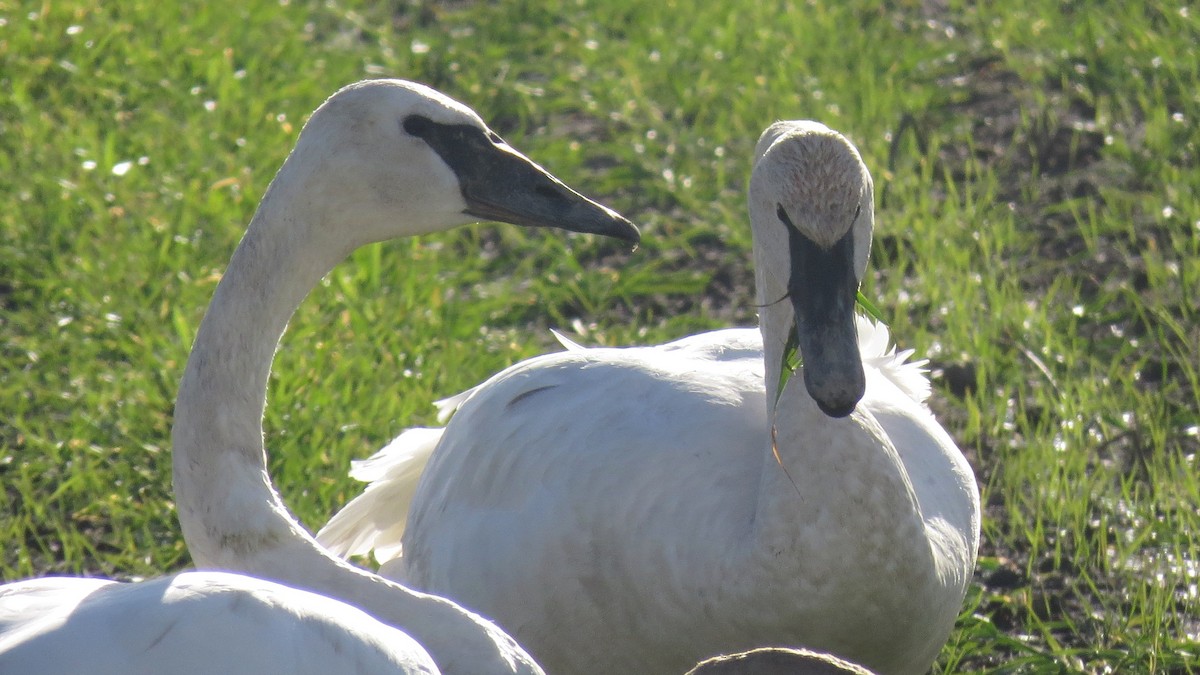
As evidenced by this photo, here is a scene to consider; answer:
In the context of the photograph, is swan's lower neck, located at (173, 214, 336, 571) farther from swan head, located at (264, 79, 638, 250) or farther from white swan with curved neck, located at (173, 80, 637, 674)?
Answer: swan head, located at (264, 79, 638, 250)

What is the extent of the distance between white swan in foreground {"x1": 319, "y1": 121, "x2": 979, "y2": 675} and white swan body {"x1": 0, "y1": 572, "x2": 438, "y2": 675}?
0.77 metres

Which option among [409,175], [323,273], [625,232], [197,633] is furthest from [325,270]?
[197,633]

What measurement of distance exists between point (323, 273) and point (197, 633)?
0.92 meters

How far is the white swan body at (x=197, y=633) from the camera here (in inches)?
101

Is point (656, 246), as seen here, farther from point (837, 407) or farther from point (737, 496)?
point (837, 407)

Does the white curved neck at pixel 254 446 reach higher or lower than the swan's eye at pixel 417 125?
lower

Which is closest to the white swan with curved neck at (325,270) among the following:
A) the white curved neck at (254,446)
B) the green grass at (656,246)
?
the white curved neck at (254,446)

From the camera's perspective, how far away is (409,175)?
329 centimetres

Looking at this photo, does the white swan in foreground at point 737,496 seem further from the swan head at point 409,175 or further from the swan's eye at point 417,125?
the swan's eye at point 417,125

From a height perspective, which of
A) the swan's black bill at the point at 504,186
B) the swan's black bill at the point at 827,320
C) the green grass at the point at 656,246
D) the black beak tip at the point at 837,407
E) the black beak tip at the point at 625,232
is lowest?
the green grass at the point at 656,246

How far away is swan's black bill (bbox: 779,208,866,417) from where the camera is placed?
3121mm

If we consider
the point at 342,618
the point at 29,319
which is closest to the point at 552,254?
the point at 29,319

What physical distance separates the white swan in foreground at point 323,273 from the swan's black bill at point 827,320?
35 centimetres

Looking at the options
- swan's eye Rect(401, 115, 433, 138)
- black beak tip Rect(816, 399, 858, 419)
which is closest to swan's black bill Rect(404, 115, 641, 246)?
swan's eye Rect(401, 115, 433, 138)
